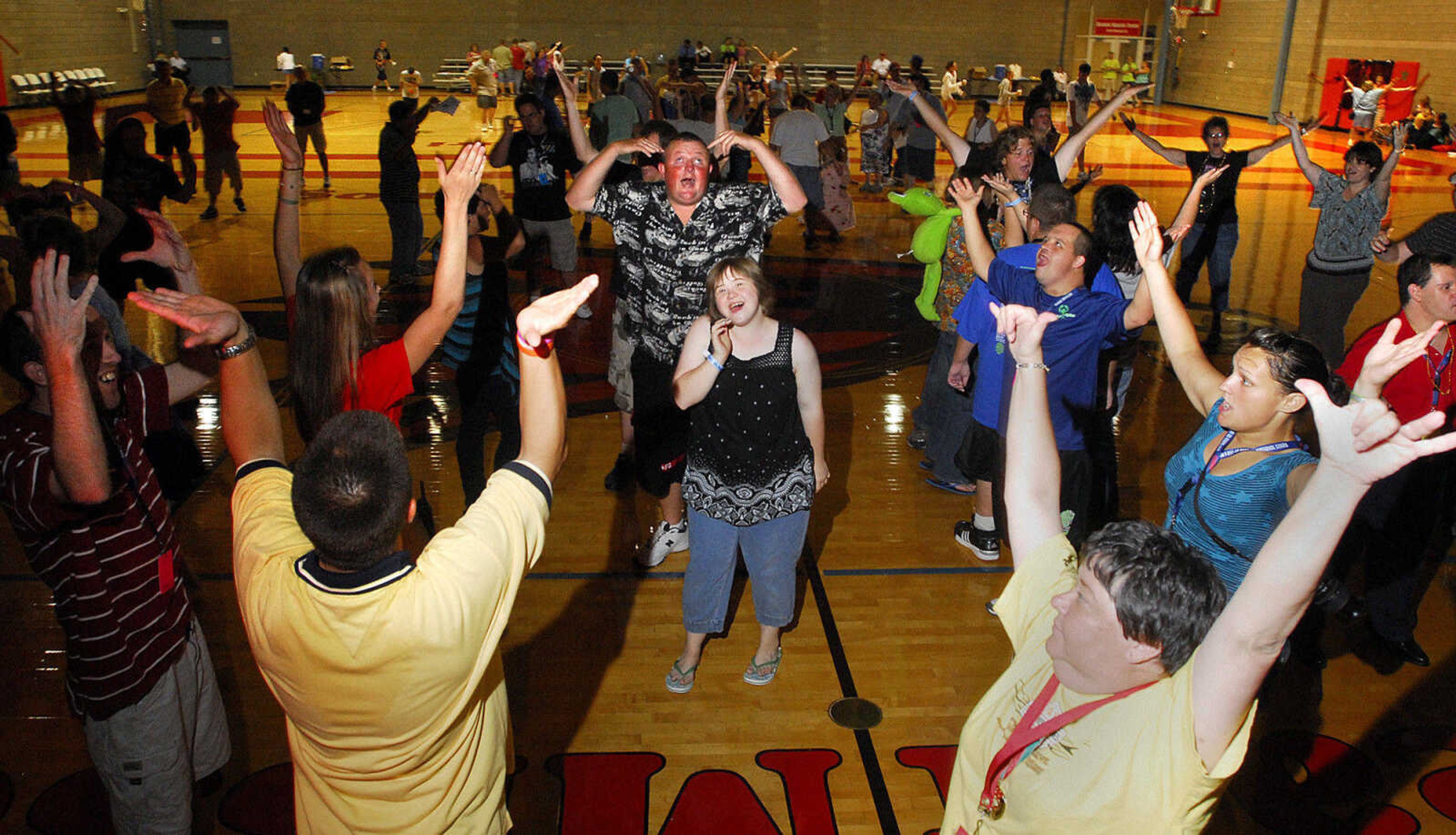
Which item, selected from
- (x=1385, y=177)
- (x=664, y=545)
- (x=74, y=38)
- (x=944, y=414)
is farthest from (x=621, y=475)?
(x=74, y=38)

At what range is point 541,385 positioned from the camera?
203cm

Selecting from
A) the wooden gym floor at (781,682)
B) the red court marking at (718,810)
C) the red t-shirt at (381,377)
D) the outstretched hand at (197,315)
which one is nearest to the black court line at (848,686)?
the wooden gym floor at (781,682)

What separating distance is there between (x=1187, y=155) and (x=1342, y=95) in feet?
66.8

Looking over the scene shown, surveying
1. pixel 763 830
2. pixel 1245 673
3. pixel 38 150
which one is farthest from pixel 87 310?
pixel 38 150

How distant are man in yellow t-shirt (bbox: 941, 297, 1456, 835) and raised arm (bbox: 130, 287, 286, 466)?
1.65 m

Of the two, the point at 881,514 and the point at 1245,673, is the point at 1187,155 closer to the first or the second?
the point at 881,514

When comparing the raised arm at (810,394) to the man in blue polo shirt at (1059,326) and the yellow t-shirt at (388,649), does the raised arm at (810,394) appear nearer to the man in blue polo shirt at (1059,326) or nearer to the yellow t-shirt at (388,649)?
the man in blue polo shirt at (1059,326)

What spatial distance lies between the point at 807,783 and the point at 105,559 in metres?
2.26

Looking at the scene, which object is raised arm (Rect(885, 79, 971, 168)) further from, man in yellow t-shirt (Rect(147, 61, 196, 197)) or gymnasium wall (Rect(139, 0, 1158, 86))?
gymnasium wall (Rect(139, 0, 1158, 86))

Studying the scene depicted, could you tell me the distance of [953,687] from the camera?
3904mm

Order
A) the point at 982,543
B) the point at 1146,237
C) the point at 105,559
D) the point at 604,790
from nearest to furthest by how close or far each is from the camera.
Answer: the point at 105,559
the point at 1146,237
the point at 604,790
the point at 982,543

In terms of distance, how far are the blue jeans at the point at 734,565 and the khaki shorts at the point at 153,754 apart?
173cm

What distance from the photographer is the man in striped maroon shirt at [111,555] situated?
2.25m

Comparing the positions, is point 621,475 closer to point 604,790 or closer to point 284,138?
point 604,790
